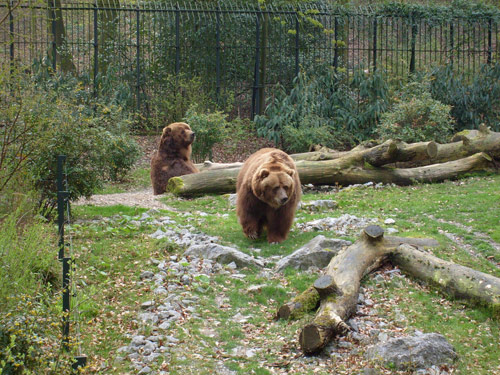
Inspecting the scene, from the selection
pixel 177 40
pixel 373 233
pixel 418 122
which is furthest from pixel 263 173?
pixel 177 40

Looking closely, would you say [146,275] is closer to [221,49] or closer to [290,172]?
[290,172]

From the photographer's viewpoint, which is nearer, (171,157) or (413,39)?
(171,157)

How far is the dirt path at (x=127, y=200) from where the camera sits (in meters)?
10.9

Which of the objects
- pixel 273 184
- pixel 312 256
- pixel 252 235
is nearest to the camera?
pixel 312 256

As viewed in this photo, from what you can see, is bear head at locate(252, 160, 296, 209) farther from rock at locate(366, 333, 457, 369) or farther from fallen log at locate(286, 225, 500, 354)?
rock at locate(366, 333, 457, 369)

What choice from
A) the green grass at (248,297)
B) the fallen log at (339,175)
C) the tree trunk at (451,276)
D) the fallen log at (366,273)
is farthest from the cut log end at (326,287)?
the fallen log at (339,175)

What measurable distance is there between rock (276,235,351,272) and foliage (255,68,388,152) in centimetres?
918

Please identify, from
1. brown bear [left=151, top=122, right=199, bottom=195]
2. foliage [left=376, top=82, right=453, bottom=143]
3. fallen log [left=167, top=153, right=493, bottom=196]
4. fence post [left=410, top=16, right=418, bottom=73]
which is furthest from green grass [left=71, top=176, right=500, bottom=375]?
fence post [left=410, top=16, right=418, bottom=73]

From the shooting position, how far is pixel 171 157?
12.6m

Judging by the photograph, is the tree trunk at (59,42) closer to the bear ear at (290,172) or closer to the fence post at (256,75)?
the fence post at (256,75)

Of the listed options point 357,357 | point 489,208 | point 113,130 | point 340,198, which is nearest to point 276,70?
point 113,130

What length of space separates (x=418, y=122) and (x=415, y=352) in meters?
11.4

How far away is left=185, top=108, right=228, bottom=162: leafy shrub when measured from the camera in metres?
15.0

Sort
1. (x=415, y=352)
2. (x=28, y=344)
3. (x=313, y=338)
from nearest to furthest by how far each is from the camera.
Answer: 1. (x=28, y=344)
2. (x=415, y=352)
3. (x=313, y=338)
